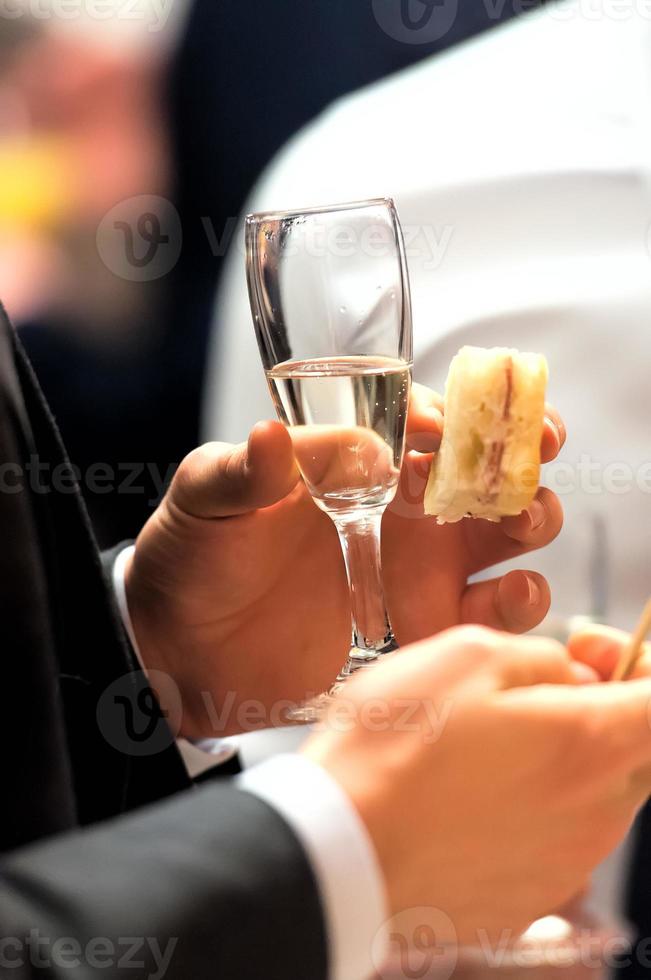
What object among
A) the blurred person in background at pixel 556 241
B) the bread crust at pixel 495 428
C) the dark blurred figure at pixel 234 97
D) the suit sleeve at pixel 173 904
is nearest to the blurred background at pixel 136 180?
the dark blurred figure at pixel 234 97

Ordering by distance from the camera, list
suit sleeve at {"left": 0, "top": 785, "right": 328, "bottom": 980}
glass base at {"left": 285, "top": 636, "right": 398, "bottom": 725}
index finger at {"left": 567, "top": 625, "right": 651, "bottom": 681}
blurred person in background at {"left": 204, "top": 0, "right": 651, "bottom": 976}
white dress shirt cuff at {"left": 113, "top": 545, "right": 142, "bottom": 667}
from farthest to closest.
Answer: blurred person in background at {"left": 204, "top": 0, "right": 651, "bottom": 976} < white dress shirt cuff at {"left": 113, "top": 545, "right": 142, "bottom": 667} < glass base at {"left": 285, "top": 636, "right": 398, "bottom": 725} < index finger at {"left": 567, "top": 625, "right": 651, "bottom": 681} < suit sleeve at {"left": 0, "top": 785, "right": 328, "bottom": 980}

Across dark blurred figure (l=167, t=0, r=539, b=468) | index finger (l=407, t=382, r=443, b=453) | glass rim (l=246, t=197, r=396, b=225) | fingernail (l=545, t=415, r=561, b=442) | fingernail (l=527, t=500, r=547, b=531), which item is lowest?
fingernail (l=527, t=500, r=547, b=531)

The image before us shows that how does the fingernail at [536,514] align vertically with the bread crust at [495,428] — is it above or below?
below

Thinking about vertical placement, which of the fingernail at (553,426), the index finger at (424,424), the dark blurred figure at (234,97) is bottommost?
the fingernail at (553,426)

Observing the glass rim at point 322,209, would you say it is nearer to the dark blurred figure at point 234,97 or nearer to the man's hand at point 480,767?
the man's hand at point 480,767

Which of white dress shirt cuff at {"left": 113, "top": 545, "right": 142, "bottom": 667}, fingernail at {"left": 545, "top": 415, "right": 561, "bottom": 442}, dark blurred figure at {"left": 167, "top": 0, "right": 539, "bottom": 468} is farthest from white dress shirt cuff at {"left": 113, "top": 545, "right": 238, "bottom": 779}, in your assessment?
dark blurred figure at {"left": 167, "top": 0, "right": 539, "bottom": 468}

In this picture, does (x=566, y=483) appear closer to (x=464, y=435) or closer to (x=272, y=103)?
(x=464, y=435)

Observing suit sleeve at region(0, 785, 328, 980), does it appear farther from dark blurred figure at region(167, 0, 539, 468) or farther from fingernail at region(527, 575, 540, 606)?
dark blurred figure at region(167, 0, 539, 468)
